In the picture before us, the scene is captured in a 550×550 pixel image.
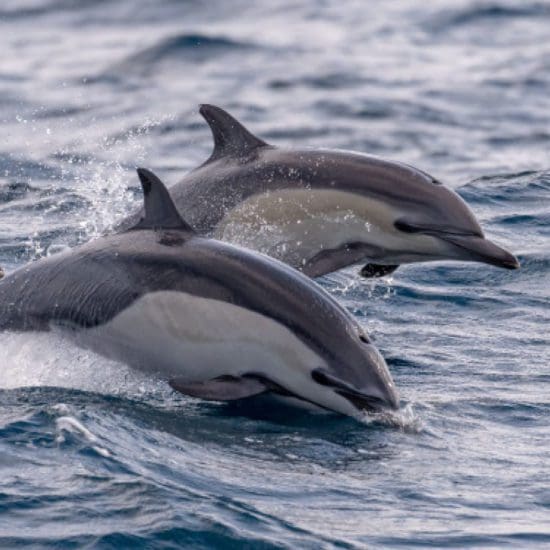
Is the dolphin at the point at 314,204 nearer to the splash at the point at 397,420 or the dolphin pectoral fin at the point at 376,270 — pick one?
the dolphin pectoral fin at the point at 376,270

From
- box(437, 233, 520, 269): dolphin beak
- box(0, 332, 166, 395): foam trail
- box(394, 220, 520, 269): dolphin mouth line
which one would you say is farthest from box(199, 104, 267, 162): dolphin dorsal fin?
box(0, 332, 166, 395): foam trail

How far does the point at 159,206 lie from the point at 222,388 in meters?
1.00

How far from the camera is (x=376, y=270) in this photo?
9.72 metres

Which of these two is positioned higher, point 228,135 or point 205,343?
point 228,135

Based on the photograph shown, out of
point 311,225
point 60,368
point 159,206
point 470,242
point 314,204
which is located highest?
point 159,206

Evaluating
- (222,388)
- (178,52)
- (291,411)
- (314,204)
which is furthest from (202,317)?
(178,52)

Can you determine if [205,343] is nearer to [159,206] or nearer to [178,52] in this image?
[159,206]

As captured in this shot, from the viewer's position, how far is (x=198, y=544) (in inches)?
230

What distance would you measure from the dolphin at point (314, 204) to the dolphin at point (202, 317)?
1518 millimetres

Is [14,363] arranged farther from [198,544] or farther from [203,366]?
[198,544]

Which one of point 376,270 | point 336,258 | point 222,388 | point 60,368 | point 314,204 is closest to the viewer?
point 222,388

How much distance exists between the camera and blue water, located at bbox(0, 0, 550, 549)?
6.18 metres

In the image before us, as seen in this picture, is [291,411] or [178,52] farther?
[178,52]

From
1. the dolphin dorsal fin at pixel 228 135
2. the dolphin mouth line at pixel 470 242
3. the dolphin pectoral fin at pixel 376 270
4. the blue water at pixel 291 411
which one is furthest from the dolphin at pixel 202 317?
the dolphin pectoral fin at pixel 376 270
